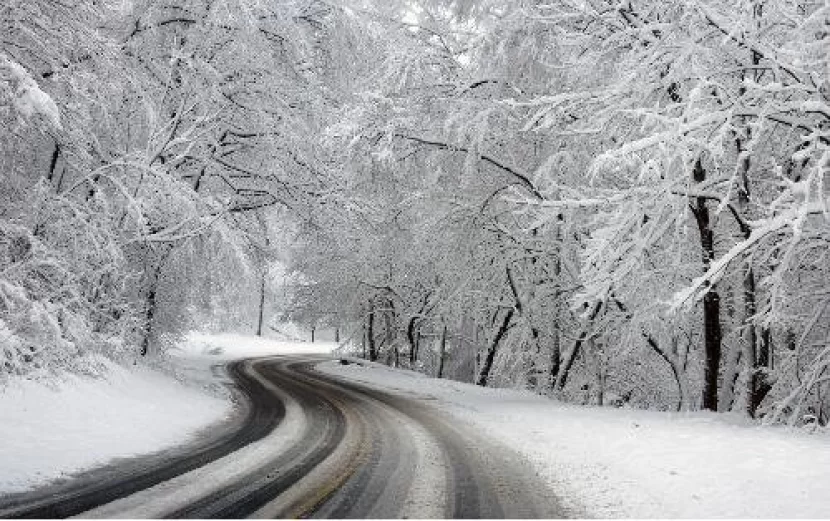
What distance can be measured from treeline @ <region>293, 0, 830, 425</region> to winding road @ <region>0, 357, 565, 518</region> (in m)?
3.27

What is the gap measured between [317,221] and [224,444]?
914cm

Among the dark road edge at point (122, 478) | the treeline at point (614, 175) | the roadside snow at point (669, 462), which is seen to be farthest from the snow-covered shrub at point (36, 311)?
the treeline at point (614, 175)

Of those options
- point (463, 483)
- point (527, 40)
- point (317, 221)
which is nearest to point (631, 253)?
point (463, 483)

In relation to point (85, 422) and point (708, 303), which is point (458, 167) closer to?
point (708, 303)

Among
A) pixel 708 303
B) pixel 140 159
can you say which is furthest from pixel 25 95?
pixel 708 303

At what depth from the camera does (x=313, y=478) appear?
353 inches

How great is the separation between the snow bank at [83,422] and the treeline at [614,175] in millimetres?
6490

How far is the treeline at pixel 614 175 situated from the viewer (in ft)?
33.0

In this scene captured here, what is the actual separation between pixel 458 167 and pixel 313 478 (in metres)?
11.1

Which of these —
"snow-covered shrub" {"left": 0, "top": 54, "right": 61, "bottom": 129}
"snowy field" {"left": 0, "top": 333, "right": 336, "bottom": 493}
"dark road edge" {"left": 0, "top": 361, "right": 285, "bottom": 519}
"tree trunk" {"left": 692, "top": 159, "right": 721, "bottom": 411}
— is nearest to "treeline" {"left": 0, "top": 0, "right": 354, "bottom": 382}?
"snow-covered shrub" {"left": 0, "top": 54, "right": 61, "bottom": 129}

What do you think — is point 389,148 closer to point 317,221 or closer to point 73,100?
point 317,221

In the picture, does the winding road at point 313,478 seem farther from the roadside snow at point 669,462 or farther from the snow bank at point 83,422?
the roadside snow at point 669,462

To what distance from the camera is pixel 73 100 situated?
8.55 metres

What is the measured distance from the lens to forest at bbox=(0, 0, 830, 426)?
9062mm
